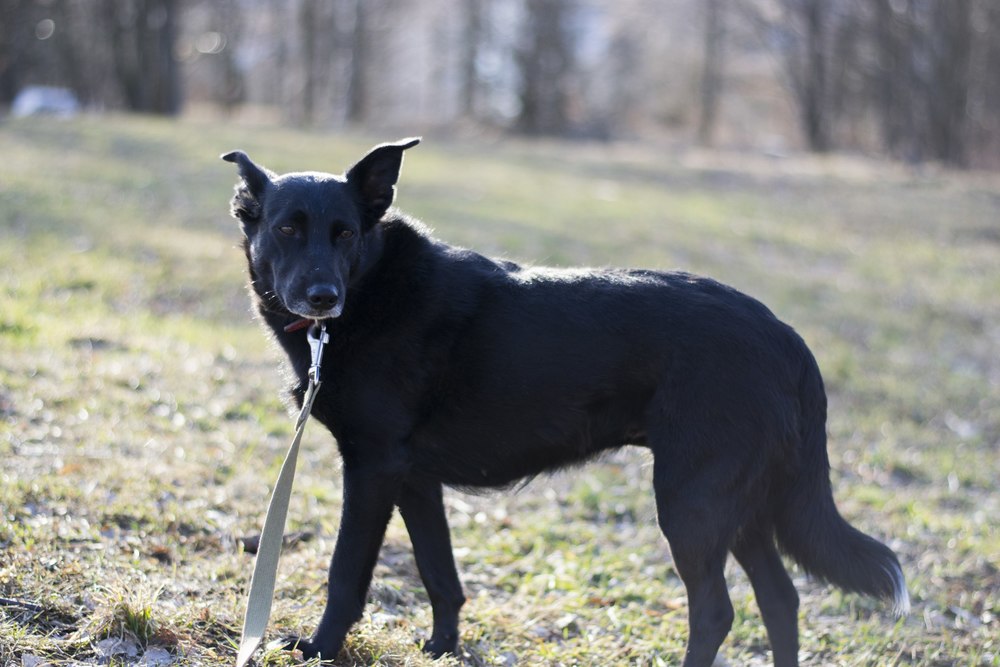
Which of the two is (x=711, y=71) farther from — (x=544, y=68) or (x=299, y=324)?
(x=299, y=324)

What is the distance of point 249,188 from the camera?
151 inches

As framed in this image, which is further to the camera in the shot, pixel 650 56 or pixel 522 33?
pixel 650 56

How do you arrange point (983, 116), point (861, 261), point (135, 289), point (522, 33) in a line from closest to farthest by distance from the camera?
point (135, 289) → point (861, 261) → point (983, 116) → point (522, 33)

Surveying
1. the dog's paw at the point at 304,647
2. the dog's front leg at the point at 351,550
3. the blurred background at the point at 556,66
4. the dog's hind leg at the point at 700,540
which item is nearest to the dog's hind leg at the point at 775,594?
the dog's hind leg at the point at 700,540

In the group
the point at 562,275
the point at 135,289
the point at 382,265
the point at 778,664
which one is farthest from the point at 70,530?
the point at 135,289

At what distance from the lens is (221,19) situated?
3591 cm

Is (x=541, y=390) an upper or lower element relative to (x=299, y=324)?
lower

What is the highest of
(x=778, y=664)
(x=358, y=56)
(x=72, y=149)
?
(x=358, y=56)

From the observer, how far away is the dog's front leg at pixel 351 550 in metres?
3.48

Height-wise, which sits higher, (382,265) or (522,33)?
(522,33)

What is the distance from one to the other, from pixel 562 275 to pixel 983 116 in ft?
96.2

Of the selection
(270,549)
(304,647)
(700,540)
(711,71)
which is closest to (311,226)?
(270,549)

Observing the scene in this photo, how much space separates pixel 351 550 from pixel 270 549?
30cm

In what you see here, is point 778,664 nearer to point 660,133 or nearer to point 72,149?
point 72,149
